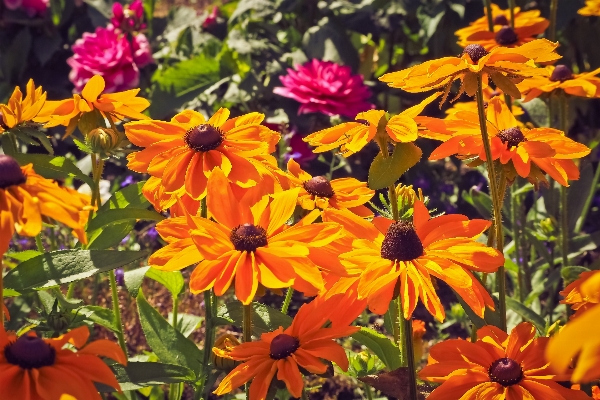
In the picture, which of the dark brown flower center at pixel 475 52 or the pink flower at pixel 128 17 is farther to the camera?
the pink flower at pixel 128 17

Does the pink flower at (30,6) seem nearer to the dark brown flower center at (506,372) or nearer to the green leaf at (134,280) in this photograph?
the green leaf at (134,280)

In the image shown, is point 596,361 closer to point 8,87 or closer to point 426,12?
point 426,12

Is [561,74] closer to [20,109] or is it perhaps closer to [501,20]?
[501,20]

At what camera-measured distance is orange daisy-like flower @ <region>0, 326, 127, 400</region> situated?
1.86 feet

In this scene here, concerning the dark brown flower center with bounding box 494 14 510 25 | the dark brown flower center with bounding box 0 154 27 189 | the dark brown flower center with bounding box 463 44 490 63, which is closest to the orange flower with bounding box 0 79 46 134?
the dark brown flower center with bounding box 0 154 27 189

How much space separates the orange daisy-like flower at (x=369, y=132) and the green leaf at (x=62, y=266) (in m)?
0.22

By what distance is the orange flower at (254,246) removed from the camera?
25.1 inches

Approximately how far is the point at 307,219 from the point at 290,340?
0.37 feet

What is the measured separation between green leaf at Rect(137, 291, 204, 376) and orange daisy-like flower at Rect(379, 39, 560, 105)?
405 mm

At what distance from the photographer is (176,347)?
0.94 meters

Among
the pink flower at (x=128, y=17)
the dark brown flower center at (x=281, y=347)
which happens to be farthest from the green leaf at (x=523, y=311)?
the pink flower at (x=128, y=17)

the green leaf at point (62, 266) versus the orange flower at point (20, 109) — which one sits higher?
the orange flower at point (20, 109)

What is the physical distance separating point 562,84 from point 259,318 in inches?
26.6

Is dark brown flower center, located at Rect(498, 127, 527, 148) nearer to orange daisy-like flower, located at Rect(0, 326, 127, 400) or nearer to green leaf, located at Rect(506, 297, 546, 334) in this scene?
green leaf, located at Rect(506, 297, 546, 334)
